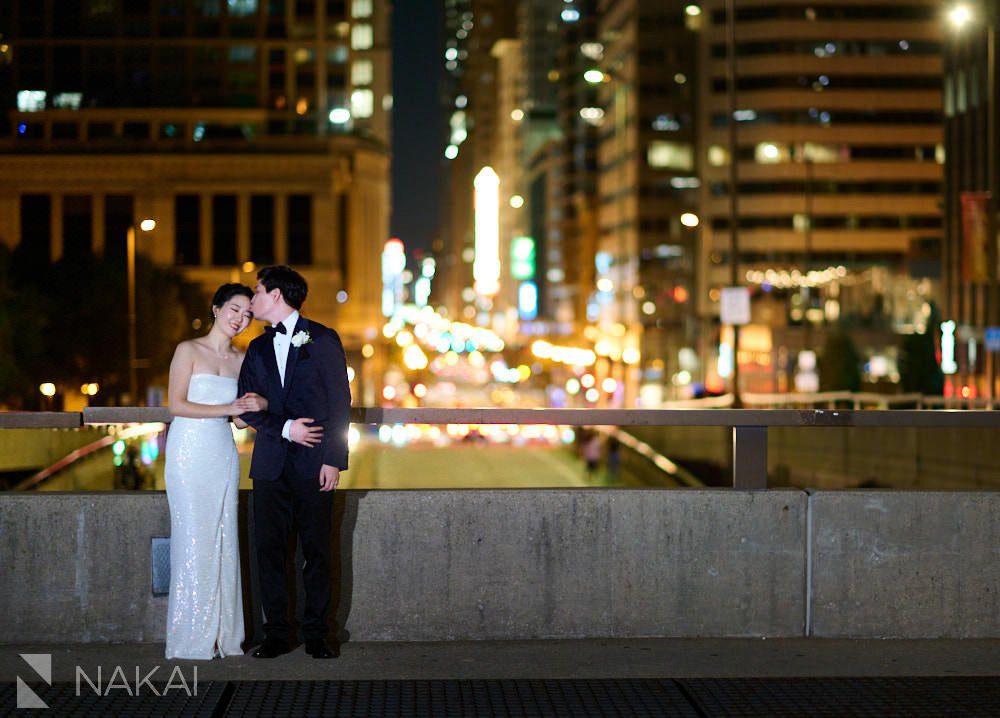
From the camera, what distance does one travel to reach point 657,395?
78750mm

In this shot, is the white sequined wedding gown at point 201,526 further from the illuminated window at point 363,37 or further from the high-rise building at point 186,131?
the illuminated window at point 363,37

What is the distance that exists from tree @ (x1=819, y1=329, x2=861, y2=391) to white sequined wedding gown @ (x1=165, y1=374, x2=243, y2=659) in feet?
149

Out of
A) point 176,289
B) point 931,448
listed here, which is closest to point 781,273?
point 176,289

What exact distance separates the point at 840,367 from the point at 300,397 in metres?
46.3

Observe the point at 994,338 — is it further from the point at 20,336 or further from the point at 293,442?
the point at 20,336

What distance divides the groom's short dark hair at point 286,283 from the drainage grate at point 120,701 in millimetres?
1997

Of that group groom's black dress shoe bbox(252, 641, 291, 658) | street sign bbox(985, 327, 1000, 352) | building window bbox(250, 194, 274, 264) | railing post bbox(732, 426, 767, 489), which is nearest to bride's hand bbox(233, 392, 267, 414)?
groom's black dress shoe bbox(252, 641, 291, 658)

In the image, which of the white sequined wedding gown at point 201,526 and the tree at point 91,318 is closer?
the white sequined wedding gown at point 201,526

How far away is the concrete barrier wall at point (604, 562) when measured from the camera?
793cm

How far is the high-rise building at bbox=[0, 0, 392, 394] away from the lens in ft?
401

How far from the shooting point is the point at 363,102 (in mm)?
165750

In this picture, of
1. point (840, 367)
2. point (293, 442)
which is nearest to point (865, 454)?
point (840, 367)

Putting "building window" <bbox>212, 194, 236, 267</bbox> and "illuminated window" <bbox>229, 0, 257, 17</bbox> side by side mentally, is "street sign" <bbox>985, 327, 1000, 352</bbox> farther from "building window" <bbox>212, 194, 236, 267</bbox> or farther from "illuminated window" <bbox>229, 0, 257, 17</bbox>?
"illuminated window" <bbox>229, 0, 257, 17</bbox>

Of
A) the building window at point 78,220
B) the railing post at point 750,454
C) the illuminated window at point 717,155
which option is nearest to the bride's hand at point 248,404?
the railing post at point 750,454
